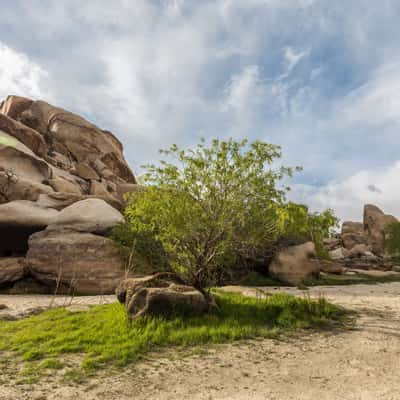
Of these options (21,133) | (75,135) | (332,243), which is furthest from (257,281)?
(332,243)

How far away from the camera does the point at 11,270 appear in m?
18.2

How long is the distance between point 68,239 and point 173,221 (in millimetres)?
10212

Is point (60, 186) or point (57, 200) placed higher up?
point (60, 186)

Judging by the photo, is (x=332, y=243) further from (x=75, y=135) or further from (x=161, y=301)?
(x=161, y=301)

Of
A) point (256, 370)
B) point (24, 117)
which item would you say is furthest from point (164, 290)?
point (24, 117)

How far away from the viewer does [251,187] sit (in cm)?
1076

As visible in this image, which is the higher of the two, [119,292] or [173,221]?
[173,221]

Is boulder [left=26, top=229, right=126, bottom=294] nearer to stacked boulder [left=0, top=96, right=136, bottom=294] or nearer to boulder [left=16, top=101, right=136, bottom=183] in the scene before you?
stacked boulder [left=0, top=96, right=136, bottom=294]

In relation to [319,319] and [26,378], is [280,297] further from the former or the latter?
[26,378]

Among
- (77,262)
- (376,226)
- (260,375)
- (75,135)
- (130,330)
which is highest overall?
(75,135)

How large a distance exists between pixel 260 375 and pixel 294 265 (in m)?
19.1

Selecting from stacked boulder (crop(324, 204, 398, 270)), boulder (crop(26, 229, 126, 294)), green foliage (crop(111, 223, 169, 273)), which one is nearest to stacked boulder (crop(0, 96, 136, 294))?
boulder (crop(26, 229, 126, 294))

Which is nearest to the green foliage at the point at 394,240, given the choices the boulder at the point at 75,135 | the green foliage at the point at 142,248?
the boulder at the point at 75,135

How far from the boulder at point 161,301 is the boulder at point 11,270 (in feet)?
37.5
